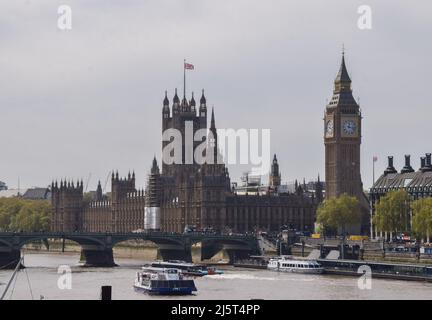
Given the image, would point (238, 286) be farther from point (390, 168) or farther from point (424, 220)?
point (390, 168)

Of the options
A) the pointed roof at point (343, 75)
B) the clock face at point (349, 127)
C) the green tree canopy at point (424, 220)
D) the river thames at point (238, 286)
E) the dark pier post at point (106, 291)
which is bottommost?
the river thames at point (238, 286)

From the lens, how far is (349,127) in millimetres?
162500

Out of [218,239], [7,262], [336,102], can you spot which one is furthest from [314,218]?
[7,262]

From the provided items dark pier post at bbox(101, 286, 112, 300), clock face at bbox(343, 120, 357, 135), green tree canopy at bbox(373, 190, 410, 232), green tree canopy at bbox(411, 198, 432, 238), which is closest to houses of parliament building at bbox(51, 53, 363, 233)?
clock face at bbox(343, 120, 357, 135)

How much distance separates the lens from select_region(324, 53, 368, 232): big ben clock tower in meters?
162

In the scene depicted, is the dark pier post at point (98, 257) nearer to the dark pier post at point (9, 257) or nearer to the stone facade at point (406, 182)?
the dark pier post at point (9, 257)

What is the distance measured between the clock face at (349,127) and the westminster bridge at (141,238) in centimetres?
2944

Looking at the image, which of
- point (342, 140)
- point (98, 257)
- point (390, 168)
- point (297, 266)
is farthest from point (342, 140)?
point (297, 266)

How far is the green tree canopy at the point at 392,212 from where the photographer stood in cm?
13900

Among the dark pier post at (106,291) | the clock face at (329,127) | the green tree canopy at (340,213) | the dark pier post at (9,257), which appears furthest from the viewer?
the clock face at (329,127)

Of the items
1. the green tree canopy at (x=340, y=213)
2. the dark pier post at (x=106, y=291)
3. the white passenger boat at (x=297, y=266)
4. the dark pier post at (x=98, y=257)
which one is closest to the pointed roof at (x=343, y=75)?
the green tree canopy at (x=340, y=213)

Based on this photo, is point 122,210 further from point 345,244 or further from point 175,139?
point 345,244

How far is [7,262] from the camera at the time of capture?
12006 centimetres

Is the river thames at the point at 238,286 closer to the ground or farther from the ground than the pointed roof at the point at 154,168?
closer to the ground
